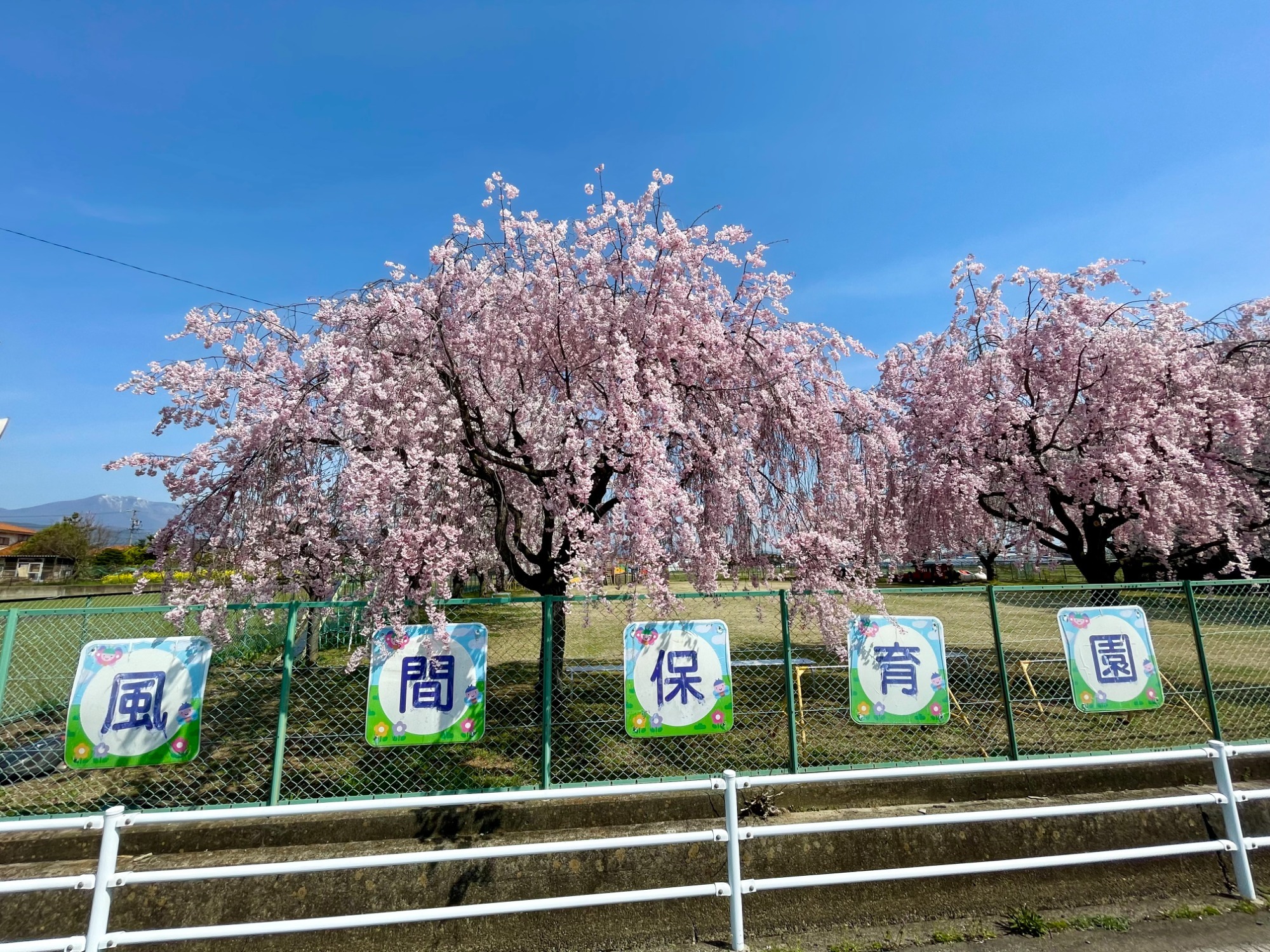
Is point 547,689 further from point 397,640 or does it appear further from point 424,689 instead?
point 397,640

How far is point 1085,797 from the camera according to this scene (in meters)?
5.28

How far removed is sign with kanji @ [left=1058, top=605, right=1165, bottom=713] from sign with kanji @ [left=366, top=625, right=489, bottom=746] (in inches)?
219

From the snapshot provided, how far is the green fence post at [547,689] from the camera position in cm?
479

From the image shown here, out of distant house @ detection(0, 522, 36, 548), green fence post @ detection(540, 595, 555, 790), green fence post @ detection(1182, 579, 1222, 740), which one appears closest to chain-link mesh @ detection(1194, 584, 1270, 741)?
green fence post @ detection(1182, 579, 1222, 740)

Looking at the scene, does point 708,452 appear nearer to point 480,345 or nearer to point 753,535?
point 753,535

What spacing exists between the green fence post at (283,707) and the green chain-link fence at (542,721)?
0.05 ft

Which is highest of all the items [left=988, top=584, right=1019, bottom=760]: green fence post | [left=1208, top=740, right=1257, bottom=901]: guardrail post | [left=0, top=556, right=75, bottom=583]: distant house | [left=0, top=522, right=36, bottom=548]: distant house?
[left=0, top=522, right=36, bottom=548]: distant house

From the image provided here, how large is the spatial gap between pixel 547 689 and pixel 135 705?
313 centimetres

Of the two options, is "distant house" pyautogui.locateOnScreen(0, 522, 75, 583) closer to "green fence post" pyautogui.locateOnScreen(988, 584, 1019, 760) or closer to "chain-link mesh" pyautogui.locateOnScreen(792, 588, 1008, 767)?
"chain-link mesh" pyautogui.locateOnScreen(792, 588, 1008, 767)

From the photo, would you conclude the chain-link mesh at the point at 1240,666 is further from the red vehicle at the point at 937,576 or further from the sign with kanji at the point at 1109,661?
the red vehicle at the point at 937,576

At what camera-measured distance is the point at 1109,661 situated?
5.61 metres

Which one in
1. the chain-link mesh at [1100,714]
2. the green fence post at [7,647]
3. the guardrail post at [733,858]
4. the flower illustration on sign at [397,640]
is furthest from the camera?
the chain-link mesh at [1100,714]

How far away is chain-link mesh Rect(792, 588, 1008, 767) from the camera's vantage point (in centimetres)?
593

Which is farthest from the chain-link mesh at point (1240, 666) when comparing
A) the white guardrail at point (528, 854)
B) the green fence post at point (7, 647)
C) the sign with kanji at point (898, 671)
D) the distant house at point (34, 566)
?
the distant house at point (34, 566)
